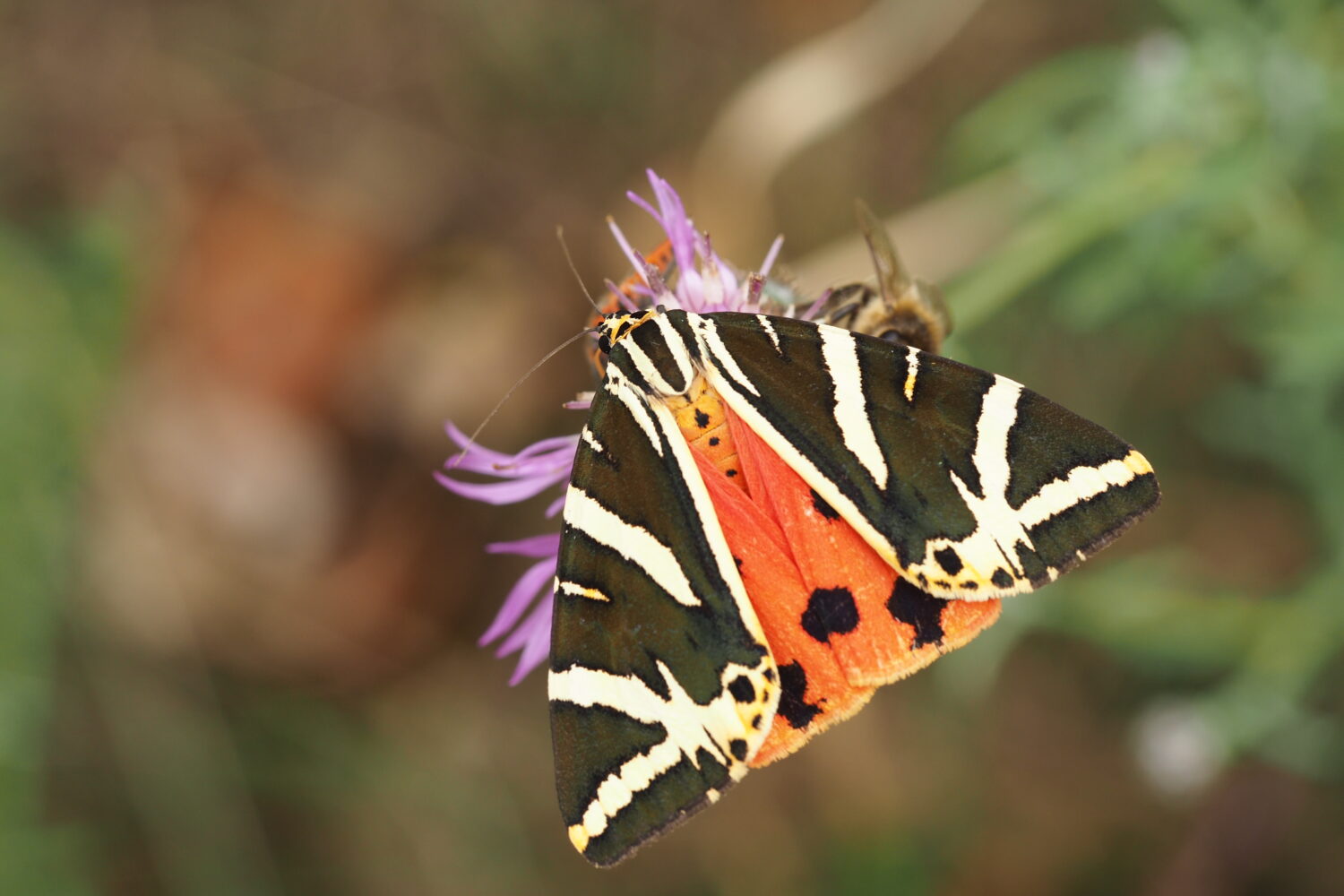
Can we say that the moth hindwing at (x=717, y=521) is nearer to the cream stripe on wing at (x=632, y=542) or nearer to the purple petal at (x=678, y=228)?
the cream stripe on wing at (x=632, y=542)

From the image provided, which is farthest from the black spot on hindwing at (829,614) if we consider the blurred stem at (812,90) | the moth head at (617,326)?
the blurred stem at (812,90)

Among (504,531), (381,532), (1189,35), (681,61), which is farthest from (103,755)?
(1189,35)

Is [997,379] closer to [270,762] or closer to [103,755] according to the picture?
[270,762]

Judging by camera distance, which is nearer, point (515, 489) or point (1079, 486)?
point (1079, 486)

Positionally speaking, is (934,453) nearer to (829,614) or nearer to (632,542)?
(829,614)

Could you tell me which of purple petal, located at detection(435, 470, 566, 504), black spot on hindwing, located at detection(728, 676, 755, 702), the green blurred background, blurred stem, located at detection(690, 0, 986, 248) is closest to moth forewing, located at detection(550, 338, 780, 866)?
black spot on hindwing, located at detection(728, 676, 755, 702)

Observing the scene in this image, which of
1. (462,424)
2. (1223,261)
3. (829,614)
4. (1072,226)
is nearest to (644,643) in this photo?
(829,614)
